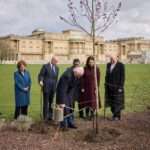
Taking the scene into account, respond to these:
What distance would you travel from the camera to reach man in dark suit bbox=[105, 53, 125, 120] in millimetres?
11977

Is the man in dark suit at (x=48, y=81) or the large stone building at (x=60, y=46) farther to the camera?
the large stone building at (x=60, y=46)

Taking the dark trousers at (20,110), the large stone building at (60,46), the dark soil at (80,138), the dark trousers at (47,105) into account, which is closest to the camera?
the dark soil at (80,138)

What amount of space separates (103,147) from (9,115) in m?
5.38

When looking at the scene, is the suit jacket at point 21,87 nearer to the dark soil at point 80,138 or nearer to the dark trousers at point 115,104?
the dark soil at point 80,138

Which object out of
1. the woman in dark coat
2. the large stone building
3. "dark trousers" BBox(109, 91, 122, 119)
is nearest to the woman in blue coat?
the woman in dark coat

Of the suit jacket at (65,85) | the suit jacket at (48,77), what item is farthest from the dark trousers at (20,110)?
the suit jacket at (65,85)

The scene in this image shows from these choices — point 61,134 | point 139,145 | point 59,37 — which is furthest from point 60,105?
point 59,37

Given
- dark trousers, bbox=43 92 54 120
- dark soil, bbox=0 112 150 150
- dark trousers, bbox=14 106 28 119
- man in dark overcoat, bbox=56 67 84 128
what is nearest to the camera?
dark soil, bbox=0 112 150 150

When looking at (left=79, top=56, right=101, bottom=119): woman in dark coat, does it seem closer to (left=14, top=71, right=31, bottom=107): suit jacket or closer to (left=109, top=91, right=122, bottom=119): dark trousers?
(left=109, top=91, right=122, bottom=119): dark trousers

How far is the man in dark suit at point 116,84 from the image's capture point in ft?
39.3

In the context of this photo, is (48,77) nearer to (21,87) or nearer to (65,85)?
(21,87)

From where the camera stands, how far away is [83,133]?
956cm

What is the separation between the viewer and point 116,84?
12117 millimetres

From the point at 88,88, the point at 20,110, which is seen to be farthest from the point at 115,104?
the point at 20,110
